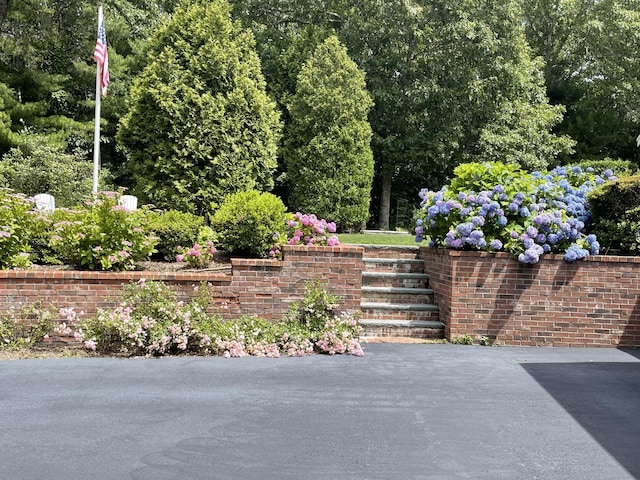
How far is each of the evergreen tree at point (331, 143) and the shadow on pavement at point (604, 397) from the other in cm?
872

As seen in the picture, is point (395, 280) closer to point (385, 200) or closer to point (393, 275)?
point (393, 275)

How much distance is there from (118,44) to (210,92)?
400 inches

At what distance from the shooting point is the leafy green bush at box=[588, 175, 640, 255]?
21.2 feet

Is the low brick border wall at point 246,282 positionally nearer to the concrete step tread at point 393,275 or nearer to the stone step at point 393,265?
the concrete step tread at point 393,275

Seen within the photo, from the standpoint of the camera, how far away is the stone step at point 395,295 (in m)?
6.68

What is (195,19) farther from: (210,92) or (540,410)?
(540,410)

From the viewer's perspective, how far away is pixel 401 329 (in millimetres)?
6320

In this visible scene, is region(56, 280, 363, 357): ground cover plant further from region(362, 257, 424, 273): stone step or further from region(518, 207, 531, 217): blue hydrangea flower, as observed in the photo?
region(518, 207, 531, 217): blue hydrangea flower

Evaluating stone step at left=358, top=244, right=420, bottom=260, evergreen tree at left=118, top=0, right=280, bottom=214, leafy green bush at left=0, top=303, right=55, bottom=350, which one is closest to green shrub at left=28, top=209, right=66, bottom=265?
leafy green bush at left=0, top=303, right=55, bottom=350

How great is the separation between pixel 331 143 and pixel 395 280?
7618 mm

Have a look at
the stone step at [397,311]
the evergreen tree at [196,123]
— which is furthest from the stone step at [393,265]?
the evergreen tree at [196,123]

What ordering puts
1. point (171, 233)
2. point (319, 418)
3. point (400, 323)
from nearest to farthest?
point (319, 418) < point (400, 323) < point (171, 233)

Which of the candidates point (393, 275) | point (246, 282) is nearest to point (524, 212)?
point (393, 275)

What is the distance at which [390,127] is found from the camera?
56.9 ft
